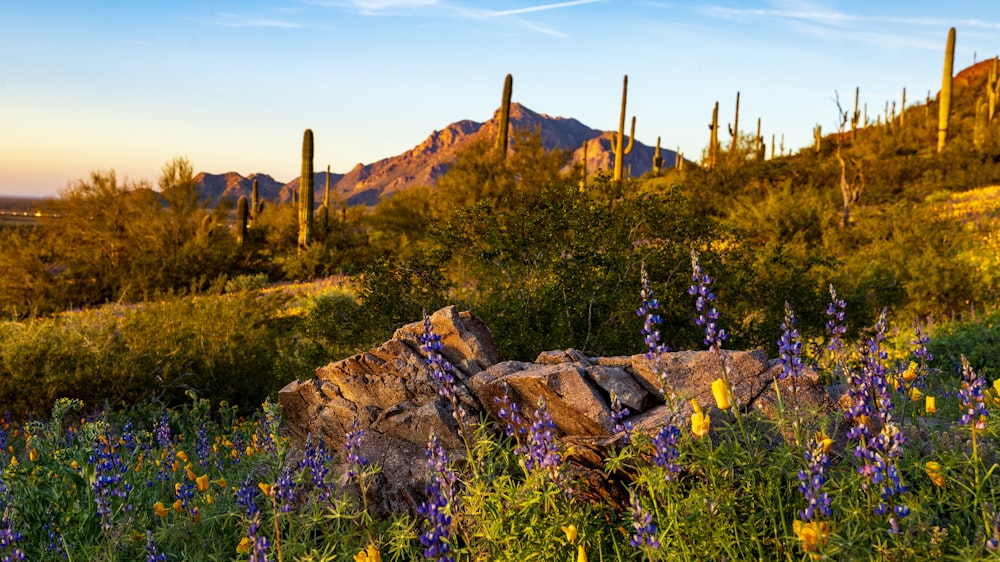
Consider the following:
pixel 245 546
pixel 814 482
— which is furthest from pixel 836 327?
pixel 245 546

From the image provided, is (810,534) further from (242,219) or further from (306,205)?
(242,219)

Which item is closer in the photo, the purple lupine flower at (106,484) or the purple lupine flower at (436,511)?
the purple lupine flower at (436,511)

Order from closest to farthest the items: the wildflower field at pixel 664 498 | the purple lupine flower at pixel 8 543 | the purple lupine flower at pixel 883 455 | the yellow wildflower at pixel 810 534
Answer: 1. the yellow wildflower at pixel 810 534
2. the purple lupine flower at pixel 883 455
3. the wildflower field at pixel 664 498
4. the purple lupine flower at pixel 8 543

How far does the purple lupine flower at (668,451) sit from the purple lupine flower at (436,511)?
0.79 m

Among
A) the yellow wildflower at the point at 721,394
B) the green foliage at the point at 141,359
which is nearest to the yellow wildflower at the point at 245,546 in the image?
the yellow wildflower at the point at 721,394

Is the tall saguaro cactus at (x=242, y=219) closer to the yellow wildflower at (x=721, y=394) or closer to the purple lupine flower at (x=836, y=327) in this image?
the purple lupine flower at (x=836, y=327)

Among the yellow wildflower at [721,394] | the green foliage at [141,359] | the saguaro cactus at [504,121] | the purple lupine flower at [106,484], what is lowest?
the green foliage at [141,359]

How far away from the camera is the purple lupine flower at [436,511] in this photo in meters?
2.17

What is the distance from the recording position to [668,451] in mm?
2695

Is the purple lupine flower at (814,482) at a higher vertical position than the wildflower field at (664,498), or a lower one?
higher

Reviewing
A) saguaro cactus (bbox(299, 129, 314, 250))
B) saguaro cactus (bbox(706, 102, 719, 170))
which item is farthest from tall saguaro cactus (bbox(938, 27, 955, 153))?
saguaro cactus (bbox(299, 129, 314, 250))

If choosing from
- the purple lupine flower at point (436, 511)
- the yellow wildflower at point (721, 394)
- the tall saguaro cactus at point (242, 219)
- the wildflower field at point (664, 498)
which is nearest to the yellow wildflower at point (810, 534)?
the wildflower field at point (664, 498)

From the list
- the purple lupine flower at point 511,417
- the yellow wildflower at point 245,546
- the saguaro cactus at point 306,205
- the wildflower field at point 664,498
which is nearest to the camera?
the wildflower field at point 664,498

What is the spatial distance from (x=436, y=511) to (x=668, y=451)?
2.99ft
